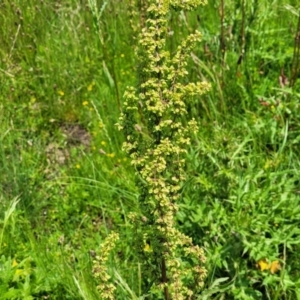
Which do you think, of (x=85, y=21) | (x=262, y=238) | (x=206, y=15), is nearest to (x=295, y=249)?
(x=262, y=238)

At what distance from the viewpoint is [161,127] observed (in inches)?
60.9

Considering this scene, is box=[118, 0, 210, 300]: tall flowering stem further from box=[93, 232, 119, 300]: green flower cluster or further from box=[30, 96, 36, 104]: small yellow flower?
box=[30, 96, 36, 104]: small yellow flower

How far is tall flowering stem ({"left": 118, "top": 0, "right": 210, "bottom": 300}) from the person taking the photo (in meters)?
1.51

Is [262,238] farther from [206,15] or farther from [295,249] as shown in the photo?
[206,15]

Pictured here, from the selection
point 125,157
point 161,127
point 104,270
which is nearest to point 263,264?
point 104,270

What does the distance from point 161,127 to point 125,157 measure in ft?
4.34

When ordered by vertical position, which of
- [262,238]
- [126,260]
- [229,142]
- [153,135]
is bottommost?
[126,260]

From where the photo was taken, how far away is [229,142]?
2.41m

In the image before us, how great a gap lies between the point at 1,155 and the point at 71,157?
424 mm

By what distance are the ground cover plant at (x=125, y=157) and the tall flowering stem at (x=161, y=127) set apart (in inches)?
1.8

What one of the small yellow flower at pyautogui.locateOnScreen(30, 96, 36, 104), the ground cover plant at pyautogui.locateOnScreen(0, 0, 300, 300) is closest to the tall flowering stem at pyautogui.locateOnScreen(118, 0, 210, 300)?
the ground cover plant at pyautogui.locateOnScreen(0, 0, 300, 300)

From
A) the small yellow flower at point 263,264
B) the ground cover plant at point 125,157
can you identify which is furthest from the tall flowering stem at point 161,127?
the small yellow flower at point 263,264

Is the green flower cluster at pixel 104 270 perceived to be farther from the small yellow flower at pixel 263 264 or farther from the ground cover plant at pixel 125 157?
the small yellow flower at pixel 263 264

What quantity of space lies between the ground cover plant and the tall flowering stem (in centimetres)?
5
